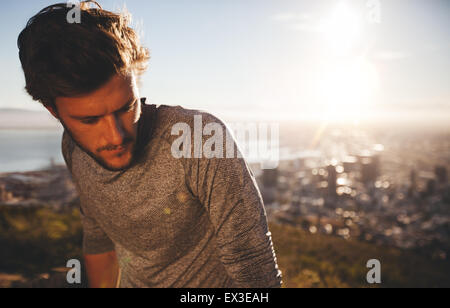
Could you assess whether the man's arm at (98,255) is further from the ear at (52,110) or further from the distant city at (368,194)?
the distant city at (368,194)

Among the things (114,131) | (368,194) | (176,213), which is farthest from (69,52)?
(368,194)

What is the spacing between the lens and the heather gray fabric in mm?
1094

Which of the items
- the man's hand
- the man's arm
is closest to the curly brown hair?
the man's arm

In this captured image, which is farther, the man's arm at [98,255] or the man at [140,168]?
the man's arm at [98,255]

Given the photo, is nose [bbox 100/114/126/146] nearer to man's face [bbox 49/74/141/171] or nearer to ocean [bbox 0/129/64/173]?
man's face [bbox 49/74/141/171]

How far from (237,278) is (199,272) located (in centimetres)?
44

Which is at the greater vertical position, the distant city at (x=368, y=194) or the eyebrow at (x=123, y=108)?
the distant city at (x=368, y=194)

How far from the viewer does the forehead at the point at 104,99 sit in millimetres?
1167

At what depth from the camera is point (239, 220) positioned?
1086 mm

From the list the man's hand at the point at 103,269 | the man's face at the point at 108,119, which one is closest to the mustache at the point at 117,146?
the man's face at the point at 108,119

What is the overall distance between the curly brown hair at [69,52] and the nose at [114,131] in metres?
0.16

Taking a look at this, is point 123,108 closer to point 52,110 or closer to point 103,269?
point 52,110

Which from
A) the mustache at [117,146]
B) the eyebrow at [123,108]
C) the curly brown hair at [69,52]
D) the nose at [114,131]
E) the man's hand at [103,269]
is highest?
the curly brown hair at [69,52]
